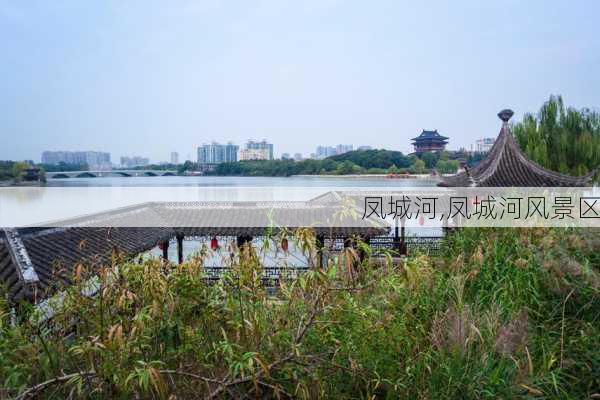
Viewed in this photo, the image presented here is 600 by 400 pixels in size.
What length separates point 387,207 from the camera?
30.9 feet

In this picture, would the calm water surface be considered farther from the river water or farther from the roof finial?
the roof finial

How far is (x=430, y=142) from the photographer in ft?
117

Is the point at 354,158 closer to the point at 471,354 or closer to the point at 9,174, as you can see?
the point at 9,174

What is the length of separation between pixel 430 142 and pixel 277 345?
3574 centimetres

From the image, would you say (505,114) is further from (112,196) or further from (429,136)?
(429,136)

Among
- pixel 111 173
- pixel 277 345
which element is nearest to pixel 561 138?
pixel 277 345

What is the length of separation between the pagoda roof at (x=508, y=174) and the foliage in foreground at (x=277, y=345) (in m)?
6.29

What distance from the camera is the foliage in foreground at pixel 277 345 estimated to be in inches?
74.5

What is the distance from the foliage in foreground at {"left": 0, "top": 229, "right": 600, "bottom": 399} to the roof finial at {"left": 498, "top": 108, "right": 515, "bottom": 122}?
7.12m

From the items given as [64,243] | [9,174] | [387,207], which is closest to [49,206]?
[9,174]

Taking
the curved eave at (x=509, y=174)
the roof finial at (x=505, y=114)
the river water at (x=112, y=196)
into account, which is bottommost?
the river water at (x=112, y=196)

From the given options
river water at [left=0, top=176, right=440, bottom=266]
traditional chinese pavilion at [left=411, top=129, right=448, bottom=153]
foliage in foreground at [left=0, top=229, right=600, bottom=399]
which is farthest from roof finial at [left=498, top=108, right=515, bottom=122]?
traditional chinese pavilion at [left=411, top=129, right=448, bottom=153]

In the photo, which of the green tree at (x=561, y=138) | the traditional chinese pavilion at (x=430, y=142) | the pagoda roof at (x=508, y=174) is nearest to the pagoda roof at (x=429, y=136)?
the traditional chinese pavilion at (x=430, y=142)

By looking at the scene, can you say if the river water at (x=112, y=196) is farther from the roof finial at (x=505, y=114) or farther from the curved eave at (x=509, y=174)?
the roof finial at (x=505, y=114)
